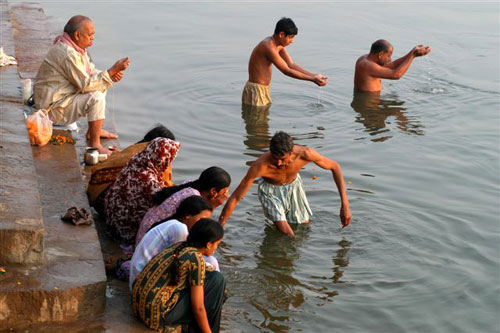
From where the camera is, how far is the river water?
6.11m


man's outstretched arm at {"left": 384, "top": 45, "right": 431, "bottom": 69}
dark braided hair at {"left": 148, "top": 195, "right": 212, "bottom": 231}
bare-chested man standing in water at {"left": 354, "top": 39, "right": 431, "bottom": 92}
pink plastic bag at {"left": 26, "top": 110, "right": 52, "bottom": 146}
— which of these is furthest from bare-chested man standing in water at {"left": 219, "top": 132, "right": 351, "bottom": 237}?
bare-chested man standing in water at {"left": 354, "top": 39, "right": 431, "bottom": 92}


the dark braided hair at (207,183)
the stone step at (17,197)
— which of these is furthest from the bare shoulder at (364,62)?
the dark braided hair at (207,183)

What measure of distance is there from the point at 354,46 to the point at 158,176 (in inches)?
428

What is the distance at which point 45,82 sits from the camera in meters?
7.27

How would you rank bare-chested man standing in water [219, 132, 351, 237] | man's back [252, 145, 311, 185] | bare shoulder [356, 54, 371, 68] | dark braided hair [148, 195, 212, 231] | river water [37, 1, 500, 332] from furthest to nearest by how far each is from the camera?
1. bare shoulder [356, 54, 371, 68]
2. man's back [252, 145, 311, 185]
3. bare-chested man standing in water [219, 132, 351, 237]
4. river water [37, 1, 500, 332]
5. dark braided hair [148, 195, 212, 231]

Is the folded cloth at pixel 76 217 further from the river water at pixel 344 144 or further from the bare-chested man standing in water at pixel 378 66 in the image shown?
the bare-chested man standing in water at pixel 378 66

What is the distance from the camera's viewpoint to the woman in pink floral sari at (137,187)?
224 inches

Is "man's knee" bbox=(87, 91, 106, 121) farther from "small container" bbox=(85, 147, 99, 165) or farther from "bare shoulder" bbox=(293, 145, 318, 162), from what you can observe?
"bare shoulder" bbox=(293, 145, 318, 162)

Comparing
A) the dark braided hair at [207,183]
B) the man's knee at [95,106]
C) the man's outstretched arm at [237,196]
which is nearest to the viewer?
the dark braided hair at [207,183]

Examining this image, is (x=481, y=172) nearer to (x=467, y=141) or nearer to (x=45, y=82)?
(x=467, y=141)

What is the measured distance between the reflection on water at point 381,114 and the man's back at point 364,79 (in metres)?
0.10

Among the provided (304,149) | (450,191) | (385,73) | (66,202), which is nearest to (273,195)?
(304,149)

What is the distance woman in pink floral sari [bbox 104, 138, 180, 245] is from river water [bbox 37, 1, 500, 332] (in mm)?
991

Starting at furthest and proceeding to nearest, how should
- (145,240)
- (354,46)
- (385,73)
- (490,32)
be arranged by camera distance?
(490,32)
(354,46)
(385,73)
(145,240)
